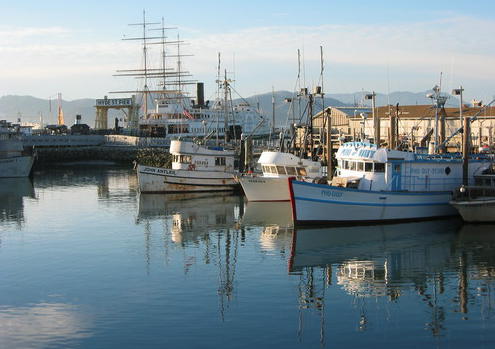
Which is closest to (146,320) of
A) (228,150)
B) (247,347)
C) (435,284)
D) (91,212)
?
(247,347)

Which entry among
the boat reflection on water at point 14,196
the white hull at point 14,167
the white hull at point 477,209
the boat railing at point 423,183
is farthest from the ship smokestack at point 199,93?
the white hull at point 477,209

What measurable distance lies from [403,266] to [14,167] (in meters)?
45.9

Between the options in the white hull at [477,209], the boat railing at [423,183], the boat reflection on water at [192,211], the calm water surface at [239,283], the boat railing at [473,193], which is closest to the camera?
the calm water surface at [239,283]

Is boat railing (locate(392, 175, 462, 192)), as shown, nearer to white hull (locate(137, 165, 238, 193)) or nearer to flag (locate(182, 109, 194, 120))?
white hull (locate(137, 165, 238, 193))

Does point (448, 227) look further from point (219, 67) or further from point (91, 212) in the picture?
point (219, 67)

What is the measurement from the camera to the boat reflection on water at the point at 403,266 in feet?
62.2

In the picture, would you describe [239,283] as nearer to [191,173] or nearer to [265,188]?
[265,188]

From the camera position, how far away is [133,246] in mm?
27141

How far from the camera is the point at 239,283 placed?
20875 mm

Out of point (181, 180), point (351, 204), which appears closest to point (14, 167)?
point (181, 180)

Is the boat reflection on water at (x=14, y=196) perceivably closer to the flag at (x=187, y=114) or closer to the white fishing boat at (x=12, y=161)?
the white fishing boat at (x=12, y=161)

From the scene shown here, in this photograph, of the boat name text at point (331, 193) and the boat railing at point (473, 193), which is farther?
the boat railing at point (473, 193)

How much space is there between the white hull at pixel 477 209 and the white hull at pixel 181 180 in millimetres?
19614

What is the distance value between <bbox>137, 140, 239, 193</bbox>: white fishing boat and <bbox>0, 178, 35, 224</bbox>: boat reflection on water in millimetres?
8606
